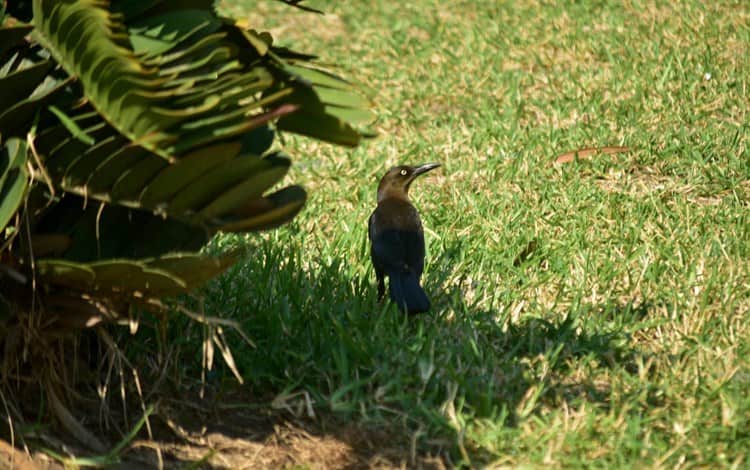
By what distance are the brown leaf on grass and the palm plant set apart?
3.15 metres

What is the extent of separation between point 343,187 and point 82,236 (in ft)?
9.60

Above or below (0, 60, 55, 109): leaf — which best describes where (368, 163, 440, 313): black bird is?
below

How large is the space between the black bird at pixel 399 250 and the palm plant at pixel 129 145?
3.74 ft

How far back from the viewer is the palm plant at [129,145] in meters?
2.79

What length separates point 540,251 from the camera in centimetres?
496

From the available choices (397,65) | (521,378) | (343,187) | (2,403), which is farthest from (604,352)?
(397,65)

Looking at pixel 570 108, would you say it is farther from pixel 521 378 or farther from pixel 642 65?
pixel 521 378

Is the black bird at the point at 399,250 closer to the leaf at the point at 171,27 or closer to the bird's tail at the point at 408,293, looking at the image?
the bird's tail at the point at 408,293

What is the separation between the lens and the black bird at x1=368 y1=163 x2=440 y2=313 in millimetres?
4176

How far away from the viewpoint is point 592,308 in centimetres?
438

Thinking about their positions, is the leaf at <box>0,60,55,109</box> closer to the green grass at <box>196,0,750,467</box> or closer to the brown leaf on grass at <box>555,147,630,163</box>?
the green grass at <box>196,0,750,467</box>

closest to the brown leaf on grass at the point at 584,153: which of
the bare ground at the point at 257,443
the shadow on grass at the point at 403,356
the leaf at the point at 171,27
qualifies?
the shadow on grass at the point at 403,356

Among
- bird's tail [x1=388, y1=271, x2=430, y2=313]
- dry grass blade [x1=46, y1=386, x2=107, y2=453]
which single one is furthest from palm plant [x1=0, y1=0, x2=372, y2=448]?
bird's tail [x1=388, y1=271, x2=430, y2=313]

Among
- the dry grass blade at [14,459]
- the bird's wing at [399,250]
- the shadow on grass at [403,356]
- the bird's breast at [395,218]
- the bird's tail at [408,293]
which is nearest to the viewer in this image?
the dry grass blade at [14,459]
